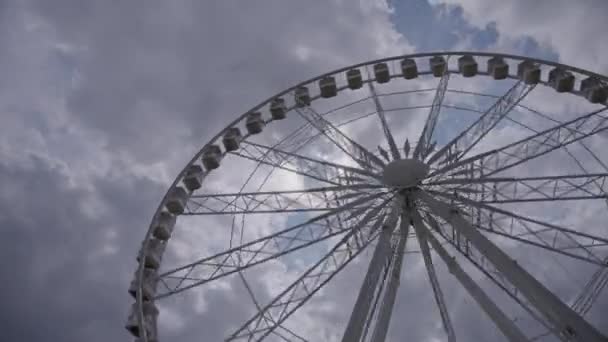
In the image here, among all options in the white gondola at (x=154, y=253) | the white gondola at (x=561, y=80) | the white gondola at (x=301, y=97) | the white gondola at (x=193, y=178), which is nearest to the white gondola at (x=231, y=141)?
the white gondola at (x=193, y=178)

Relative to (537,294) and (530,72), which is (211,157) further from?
(530,72)

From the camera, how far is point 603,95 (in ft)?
58.7

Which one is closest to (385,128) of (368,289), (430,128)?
(430,128)

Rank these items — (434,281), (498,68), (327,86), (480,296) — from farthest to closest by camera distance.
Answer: (327,86), (498,68), (434,281), (480,296)

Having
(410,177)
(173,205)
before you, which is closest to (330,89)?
(410,177)

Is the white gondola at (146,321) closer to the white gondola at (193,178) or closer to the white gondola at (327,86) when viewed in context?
the white gondola at (193,178)

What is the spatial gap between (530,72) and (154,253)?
1680 cm

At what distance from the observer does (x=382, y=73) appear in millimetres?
23047

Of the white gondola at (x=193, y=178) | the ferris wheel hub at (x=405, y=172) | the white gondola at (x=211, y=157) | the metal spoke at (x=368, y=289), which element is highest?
the white gondola at (x=211, y=157)

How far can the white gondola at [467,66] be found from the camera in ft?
70.9

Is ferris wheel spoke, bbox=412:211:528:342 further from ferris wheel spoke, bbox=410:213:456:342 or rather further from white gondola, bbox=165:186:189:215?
white gondola, bbox=165:186:189:215

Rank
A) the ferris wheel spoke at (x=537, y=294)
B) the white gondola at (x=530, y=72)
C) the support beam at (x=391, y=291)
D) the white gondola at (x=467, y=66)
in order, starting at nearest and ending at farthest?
the ferris wheel spoke at (x=537, y=294) < the support beam at (x=391, y=291) < the white gondola at (x=530, y=72) < the white gondola at (x=467, y=66)

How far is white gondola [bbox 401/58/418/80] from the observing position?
22969mm

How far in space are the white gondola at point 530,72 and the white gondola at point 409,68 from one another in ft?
16.0
